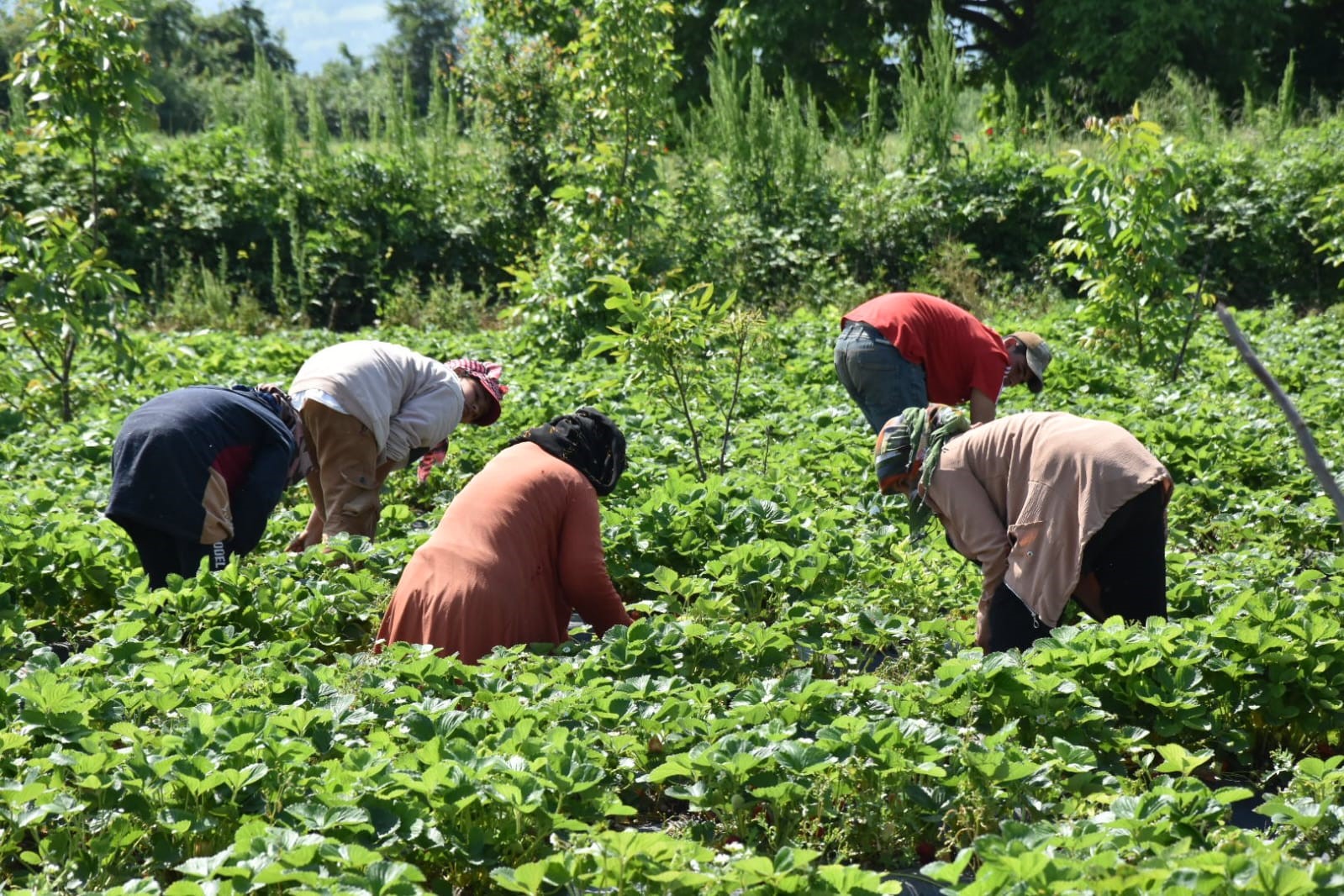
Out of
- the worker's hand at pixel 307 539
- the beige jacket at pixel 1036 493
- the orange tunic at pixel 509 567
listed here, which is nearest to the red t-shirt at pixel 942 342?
the beige jacket at pixel 1036 493

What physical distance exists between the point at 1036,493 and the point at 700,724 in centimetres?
147

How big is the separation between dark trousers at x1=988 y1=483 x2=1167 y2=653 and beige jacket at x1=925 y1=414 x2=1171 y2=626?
0.07 meters

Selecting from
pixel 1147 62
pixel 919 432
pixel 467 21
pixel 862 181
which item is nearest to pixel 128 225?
pixel 467 21

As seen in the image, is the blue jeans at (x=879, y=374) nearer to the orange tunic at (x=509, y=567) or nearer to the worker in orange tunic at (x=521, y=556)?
the worker in orange tunic at (x=521, y=556)

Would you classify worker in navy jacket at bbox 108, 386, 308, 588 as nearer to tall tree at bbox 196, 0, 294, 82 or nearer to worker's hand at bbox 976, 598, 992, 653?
worker's hand at bbox 976, 598, 992, 653

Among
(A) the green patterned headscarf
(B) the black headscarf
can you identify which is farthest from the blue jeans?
(B) the black headscarf

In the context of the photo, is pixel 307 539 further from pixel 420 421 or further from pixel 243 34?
pixel 243 34

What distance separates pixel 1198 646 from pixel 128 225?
42.4 feet

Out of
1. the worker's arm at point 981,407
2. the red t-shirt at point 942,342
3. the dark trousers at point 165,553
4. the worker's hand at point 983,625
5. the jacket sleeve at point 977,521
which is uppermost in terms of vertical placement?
the red t-shirt at point 942,342

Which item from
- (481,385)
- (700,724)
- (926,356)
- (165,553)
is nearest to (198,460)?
(165,553)

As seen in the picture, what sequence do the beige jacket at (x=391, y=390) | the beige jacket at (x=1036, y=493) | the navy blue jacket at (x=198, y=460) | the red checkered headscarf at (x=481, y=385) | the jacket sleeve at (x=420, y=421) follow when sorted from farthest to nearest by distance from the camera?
1. the red checkered headscarf at (x=481, y=385)
2. the jacket sleeve at (x=420, y=421)
3. the beige jacket at (x=391, y=390)
4. the navy blue jacket at (x=198, y=460)
5. the beige jacket at (x=1036, y=493)

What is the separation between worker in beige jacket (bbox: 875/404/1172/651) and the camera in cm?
409

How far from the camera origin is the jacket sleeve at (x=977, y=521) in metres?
4.32

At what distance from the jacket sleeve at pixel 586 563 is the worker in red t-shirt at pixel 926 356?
2.07m
